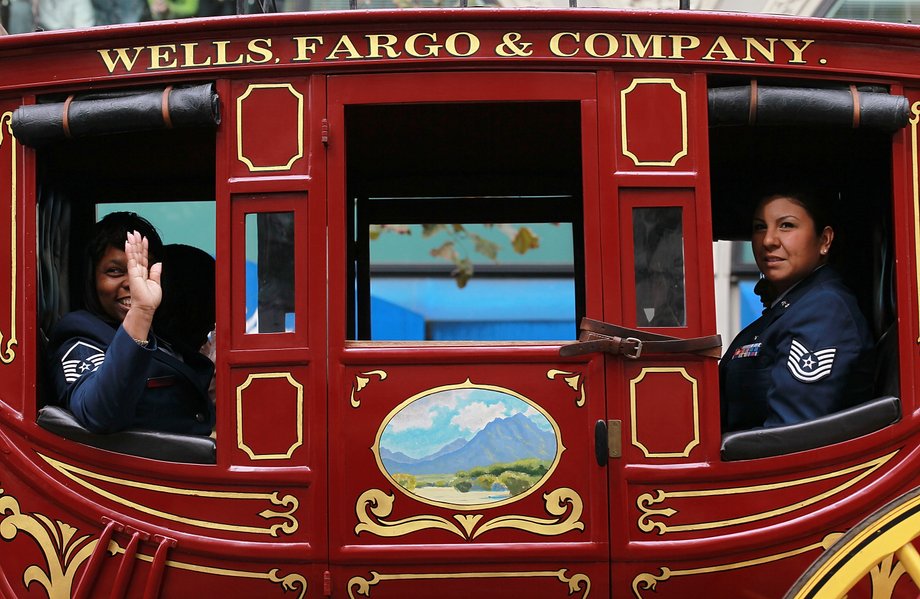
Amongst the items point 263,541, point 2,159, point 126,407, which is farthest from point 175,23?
point 263,541

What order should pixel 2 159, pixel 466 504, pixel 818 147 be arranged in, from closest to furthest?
pixel 466 504 < pixel 2 159 < pixel 818 147

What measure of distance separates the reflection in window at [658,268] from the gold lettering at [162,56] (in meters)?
1.49

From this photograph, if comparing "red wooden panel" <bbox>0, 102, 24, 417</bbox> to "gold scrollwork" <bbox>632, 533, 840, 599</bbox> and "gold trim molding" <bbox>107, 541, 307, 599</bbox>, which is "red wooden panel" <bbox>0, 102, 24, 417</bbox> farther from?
"gold scrollwork" <bbox>632, 533, 840, 599</bbox>

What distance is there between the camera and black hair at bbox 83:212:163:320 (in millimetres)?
3430

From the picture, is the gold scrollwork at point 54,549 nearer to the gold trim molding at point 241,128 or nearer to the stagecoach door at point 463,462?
the stagecoach door at point 463,462

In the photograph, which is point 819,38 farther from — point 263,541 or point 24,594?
point 24,594

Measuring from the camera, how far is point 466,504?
296 centimetres

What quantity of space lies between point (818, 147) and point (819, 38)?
87cm

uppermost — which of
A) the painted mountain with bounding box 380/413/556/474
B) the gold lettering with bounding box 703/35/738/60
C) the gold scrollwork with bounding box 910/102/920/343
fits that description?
the gold lettering with bounding box 703/35/738/60

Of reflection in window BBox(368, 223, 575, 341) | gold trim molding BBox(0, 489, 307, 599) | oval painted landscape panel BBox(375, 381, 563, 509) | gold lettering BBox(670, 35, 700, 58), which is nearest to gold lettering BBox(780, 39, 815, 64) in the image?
gold lettering BBox(670, 35, 700, 58)

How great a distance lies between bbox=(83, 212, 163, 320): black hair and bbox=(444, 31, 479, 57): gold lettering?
1.27 m

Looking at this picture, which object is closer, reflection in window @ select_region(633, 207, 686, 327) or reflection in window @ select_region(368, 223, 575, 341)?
reflection in window @ select_region(633, 207, 686, 327)

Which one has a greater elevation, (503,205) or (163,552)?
(503,205)

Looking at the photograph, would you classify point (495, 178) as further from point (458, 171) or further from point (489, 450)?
point (489, 450)
